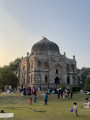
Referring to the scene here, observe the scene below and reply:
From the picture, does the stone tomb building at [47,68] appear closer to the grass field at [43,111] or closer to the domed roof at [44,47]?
the domed roof at [44,47]

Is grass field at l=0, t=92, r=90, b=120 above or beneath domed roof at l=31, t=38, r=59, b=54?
beneath

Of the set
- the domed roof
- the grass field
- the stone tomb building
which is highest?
the domed roof

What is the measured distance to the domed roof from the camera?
146 feet

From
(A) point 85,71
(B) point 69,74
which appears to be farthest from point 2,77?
(A) point 85,71

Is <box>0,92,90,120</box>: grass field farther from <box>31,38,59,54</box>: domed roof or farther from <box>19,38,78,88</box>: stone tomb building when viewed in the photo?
<box>31,38,59,54</box>: domed roof

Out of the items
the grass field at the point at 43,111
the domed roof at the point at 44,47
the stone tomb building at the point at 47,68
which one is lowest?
the grass field at the point at 43,111

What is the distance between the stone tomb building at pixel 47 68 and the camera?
40.0 meters

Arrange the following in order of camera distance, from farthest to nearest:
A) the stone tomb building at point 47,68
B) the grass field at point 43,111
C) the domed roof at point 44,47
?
the domed roof at point 44,47, the stone tomb building at point 47,68, the grass field at point 43,111

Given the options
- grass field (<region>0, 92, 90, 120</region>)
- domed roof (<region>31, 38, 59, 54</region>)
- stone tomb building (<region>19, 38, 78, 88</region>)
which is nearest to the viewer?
grass field (<region>0, 92, 90, 120</region>)

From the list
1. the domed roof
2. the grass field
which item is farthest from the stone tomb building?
the grass field

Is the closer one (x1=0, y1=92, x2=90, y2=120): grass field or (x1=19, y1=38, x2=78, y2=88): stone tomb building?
(x1=0, y1=92, x2=90, y2=120): grass field

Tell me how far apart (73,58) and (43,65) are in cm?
1070

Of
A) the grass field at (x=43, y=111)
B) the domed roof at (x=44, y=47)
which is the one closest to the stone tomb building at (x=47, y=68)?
the domed roof at (x=44, y=47)

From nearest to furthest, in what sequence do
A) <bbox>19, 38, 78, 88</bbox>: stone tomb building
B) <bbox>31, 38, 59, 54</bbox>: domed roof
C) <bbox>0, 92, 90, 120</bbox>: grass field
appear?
<bbox>0, 92, 90, 120</bbox>: grass field < <bbox>19, 38, 78, 88</bbox>: stone tomb building < <bbox>31, 38, 59, 54</bbox>: domed roof
